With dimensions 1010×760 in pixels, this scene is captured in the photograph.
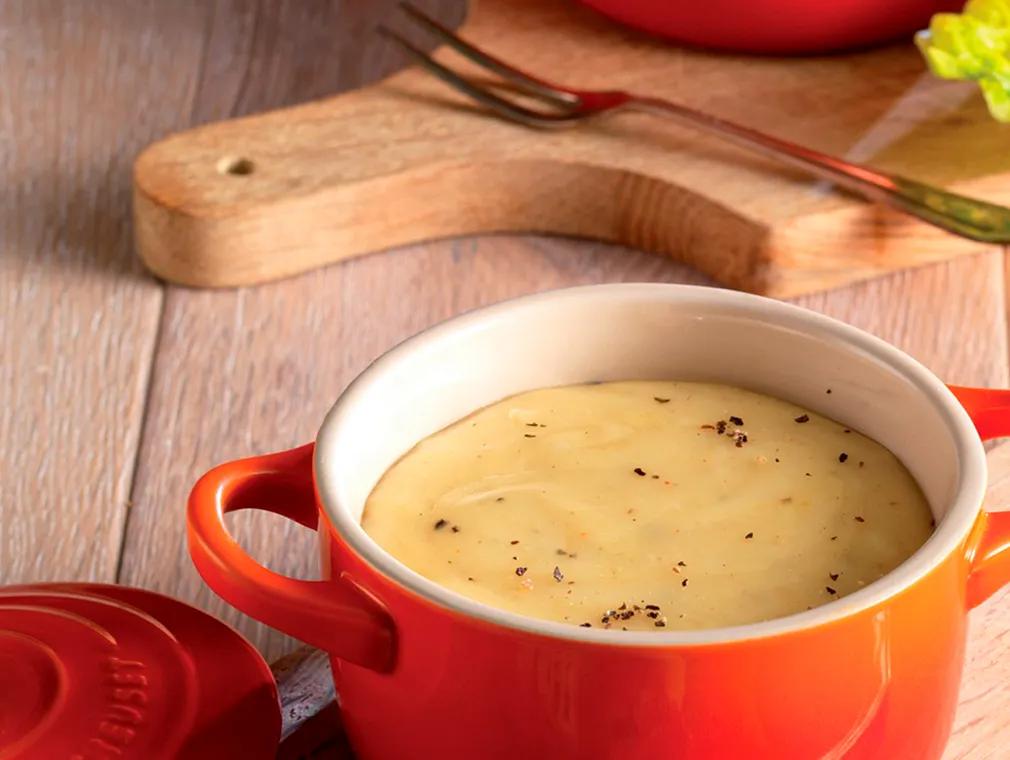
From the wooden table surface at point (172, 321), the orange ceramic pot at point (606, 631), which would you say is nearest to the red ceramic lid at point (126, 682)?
the orange ceramic pot at point (606, 631)

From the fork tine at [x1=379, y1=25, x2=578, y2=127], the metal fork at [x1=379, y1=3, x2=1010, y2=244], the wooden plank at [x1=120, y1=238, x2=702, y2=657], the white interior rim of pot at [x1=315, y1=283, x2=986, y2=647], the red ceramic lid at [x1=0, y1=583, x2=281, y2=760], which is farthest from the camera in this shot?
the fork tine at [x1=379, y1=25, x2=578, y2=127]

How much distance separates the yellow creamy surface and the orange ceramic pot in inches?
0.8

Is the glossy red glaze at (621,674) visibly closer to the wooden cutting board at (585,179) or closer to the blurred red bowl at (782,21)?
the wooden cutting board at (585,179)

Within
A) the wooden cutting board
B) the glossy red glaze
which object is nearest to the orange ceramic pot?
the glossy red glaze

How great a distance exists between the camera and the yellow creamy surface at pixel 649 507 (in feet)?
2.05

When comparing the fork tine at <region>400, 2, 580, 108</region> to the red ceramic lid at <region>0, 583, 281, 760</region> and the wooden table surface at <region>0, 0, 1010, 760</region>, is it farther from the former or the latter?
the red ceramic lid at <region>0, 583, 281, 760</region>

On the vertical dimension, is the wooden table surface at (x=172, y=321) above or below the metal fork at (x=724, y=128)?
below

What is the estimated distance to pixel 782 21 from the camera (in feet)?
4.78

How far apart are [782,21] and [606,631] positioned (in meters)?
1.02

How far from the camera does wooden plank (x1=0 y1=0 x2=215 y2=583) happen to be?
1.06 meters

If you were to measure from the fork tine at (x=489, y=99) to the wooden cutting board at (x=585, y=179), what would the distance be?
0.01 meters

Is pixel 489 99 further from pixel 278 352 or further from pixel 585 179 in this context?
pixel 278 352

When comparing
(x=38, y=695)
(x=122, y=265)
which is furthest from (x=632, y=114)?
(x=38, y=695)

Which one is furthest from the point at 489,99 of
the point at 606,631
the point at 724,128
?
the point at 606,631
